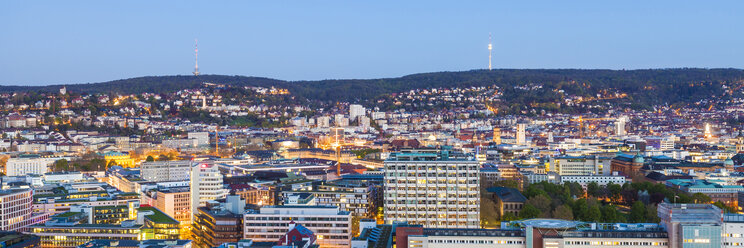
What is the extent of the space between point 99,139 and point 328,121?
141ft

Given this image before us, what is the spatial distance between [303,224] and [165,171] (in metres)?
35.5

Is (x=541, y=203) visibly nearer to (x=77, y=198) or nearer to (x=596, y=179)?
(x=596, y=179)

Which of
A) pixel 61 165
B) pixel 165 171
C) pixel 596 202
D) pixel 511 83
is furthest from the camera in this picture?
pixel 511 83

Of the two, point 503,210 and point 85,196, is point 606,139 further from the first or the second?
point 85,196

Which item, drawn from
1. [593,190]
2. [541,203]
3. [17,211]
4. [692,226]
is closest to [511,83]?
[593,190]

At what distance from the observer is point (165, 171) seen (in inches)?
2793

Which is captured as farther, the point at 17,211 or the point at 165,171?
the point at 165,171

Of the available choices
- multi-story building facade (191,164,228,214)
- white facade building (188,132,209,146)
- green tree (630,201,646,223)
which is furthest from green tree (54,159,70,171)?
green tree (630,201,646,223)

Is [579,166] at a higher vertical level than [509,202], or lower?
higher

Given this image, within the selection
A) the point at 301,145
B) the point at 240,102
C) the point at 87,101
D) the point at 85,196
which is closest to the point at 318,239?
the point at 85,196

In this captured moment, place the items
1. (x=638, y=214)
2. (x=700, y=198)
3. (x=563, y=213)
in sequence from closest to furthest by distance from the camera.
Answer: (x=563, y=213)
(x=638, y=214)
(x=700, y=198)

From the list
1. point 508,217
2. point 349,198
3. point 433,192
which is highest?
point 433,192

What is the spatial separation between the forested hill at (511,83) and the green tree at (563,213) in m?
115

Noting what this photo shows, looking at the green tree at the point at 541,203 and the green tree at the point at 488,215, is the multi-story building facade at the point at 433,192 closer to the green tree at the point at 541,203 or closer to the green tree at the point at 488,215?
the green tree at the point at 488,215
